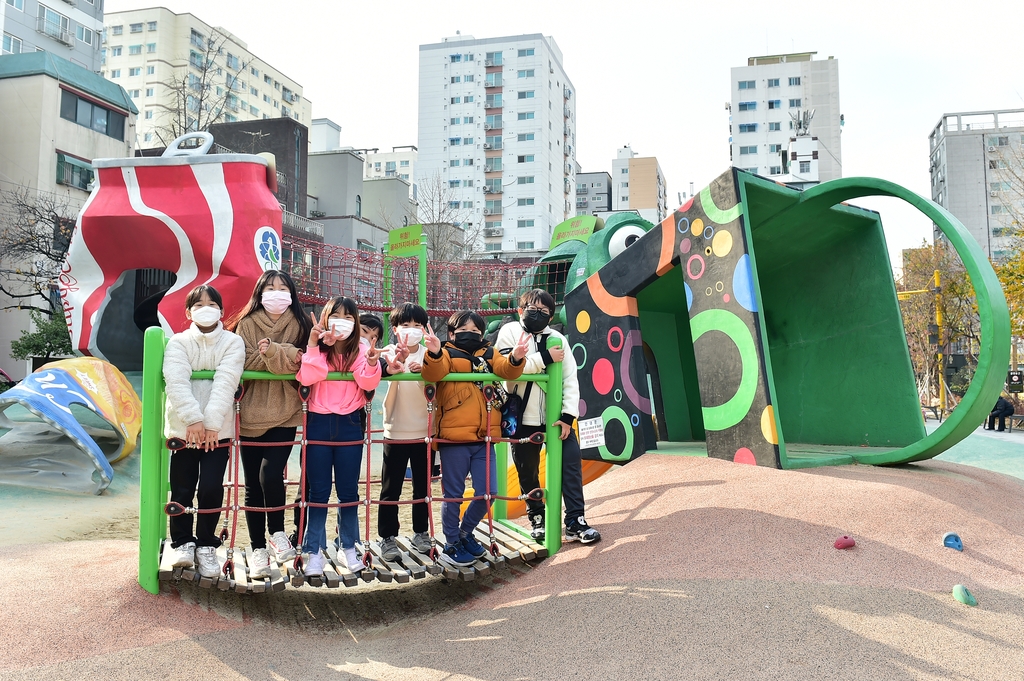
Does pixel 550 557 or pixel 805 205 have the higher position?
pixel 805 205

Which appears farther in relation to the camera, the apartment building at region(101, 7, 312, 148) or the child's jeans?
the apartment building at region(101, 7, 312, 148)

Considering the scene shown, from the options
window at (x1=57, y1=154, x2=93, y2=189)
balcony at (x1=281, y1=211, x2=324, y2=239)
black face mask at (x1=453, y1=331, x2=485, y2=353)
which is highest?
window at (x1=57, y1=154, x2=93, y2=189)

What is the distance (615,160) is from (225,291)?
6684cm

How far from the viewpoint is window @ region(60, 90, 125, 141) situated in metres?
23.3

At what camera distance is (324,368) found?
12.1ft

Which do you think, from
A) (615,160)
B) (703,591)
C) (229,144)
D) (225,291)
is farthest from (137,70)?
(703,591)

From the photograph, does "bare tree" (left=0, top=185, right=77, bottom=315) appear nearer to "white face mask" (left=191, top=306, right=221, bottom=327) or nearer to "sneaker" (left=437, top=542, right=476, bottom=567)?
"white face mask" (left=191, top=306, right=221, bottom=327)

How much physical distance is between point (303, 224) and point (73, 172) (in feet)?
27.0

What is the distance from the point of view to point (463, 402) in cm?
412

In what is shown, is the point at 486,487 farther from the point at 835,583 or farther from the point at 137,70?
the point at 137,70

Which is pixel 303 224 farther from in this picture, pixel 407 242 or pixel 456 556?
pixel 456 556

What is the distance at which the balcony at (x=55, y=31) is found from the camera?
1223 inches

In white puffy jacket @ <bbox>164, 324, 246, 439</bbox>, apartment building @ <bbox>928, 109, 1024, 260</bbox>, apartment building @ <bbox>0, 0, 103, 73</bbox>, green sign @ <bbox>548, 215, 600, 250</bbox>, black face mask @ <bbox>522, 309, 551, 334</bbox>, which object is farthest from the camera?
apartment building @ <bbox>928, 109, 1024, 260</bbox>

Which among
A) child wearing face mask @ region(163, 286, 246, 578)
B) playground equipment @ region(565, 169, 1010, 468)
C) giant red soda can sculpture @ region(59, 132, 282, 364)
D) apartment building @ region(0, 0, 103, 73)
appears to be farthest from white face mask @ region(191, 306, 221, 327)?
apartment building @ region(0, 0, 103, 73)
